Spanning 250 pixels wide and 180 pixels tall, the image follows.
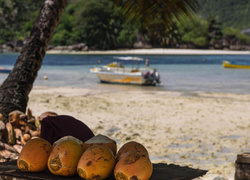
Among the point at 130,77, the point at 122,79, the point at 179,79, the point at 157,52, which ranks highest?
the point at 130,77

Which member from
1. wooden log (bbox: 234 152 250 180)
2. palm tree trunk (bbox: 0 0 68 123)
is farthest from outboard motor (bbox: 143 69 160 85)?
wooden log (bbox: 234 152 250 180)

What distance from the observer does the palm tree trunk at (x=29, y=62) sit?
6.61 metres

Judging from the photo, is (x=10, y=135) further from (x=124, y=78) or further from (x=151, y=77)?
(x=124, y=78)

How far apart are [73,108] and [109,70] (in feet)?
48.8

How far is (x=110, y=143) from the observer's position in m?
2.19

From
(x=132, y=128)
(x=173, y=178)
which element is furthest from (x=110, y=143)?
(x=132, y=128)

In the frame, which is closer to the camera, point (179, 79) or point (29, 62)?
point (29, 62)

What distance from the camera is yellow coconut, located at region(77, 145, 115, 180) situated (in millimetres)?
1914

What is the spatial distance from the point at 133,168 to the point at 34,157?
567 millimetres

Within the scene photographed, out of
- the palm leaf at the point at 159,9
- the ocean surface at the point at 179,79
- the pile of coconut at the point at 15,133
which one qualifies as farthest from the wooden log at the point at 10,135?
the ocean surface at the point at 179,79

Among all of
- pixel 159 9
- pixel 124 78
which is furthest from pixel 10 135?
pixel 124 78

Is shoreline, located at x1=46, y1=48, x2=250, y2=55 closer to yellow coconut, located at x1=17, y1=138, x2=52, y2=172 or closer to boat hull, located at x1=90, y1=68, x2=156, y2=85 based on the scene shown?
boat hull, located at x1=90, y1=68, x2=156, y2=85

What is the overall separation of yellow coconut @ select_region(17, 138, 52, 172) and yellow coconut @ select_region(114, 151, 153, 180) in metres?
0.44

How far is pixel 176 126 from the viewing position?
10.3 m
